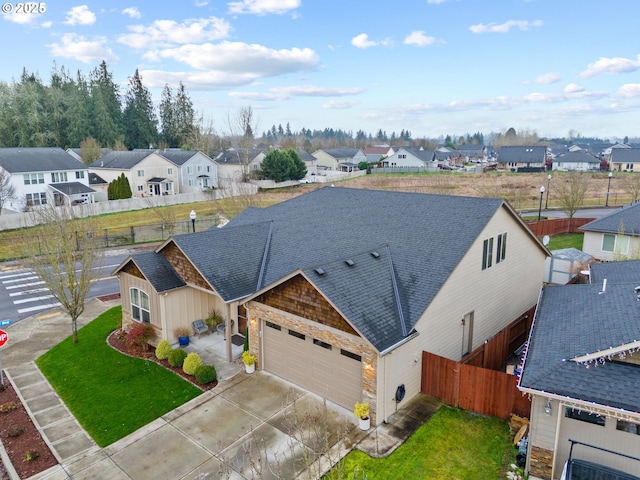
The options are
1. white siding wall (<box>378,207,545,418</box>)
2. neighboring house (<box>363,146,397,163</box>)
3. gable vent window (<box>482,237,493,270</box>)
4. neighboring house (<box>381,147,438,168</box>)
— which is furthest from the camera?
neighboring house (<box>363,146,397,163</box>)

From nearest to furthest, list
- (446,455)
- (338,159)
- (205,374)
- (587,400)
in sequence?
(587,400), (446,455), (205,374), (338,159)

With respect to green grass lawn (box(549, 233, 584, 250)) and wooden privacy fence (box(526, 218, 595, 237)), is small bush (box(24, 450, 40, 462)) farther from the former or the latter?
wooden privacy fence (box(526, 218, 595, 237))

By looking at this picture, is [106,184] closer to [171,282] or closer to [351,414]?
[171,282]

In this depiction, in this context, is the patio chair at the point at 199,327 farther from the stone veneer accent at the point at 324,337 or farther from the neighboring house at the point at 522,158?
the neighboring house at the point at 522,158

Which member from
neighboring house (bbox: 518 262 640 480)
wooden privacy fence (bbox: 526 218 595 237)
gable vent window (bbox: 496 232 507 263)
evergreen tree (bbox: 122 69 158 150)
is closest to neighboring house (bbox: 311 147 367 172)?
evergreen tree (bbox: 122 69 158 150)

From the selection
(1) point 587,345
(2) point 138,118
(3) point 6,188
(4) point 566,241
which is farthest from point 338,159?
(1) point 587,345

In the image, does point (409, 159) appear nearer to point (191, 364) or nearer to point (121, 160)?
point (121, 160)
